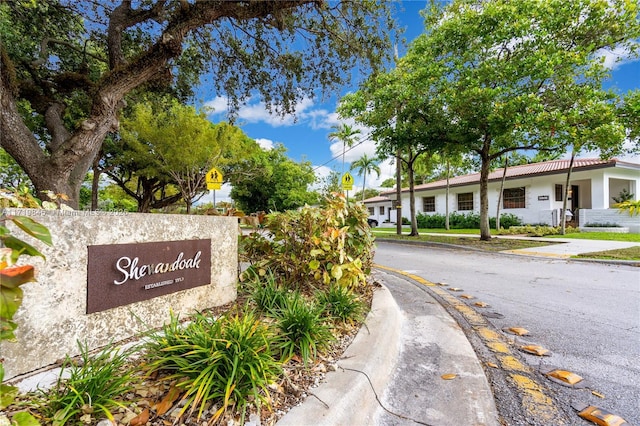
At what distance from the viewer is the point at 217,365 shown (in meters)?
1.73

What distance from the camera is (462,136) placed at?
11.1m

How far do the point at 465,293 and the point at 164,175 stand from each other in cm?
1525

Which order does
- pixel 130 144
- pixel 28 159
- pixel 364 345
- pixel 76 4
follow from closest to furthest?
pixel 364 345
pixel 28 159
pixel 76 4
pixel 130 144

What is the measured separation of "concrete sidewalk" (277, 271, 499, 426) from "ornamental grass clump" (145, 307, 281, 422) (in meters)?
0.26

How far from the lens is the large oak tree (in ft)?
19.4

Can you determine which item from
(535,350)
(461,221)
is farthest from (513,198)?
(535,350)

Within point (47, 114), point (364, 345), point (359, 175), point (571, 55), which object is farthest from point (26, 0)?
point (359, 175)

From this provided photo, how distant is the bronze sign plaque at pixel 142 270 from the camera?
2189 millimetres

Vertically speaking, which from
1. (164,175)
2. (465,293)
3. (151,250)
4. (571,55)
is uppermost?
(571,55)

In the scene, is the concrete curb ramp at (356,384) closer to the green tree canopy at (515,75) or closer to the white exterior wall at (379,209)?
the green tree canopy at (515,75)

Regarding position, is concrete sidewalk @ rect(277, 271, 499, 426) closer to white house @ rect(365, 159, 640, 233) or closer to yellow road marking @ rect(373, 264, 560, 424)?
yellow road marking @ rect(373, 264, 560, 424)

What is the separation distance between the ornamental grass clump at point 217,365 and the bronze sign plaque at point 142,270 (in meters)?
0.56

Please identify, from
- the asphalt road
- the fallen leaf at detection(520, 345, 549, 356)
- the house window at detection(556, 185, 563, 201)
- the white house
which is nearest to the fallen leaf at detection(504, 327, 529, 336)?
the asphalt road

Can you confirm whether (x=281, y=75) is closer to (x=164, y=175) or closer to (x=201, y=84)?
(x=201, y=84)
